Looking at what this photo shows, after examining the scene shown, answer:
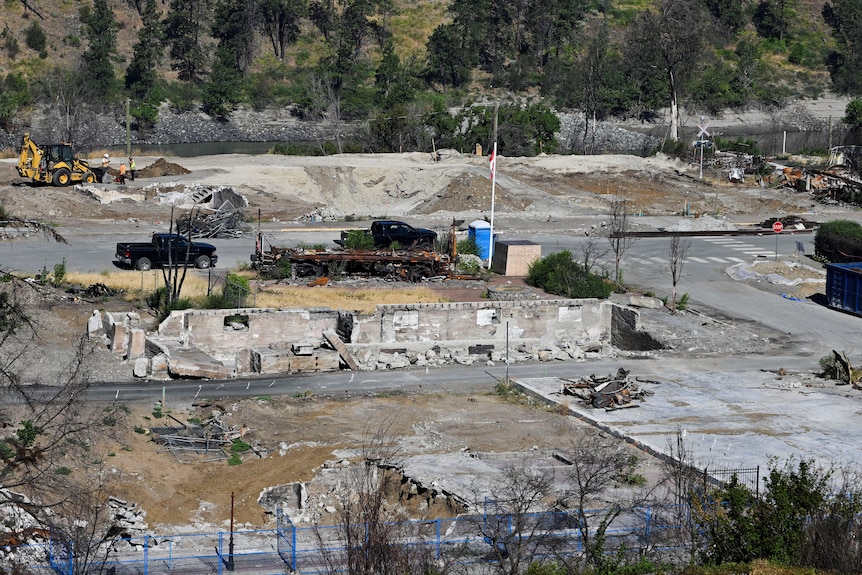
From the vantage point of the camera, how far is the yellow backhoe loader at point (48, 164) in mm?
64625

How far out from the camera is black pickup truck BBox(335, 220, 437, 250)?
178ft

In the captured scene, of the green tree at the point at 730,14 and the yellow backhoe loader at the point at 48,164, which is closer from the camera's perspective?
the yellow backhoe loader at the point at 48,164

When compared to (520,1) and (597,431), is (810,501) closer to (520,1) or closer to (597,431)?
(597,431)

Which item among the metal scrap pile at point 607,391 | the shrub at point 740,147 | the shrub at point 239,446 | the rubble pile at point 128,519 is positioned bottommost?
the shrub at point 239,446

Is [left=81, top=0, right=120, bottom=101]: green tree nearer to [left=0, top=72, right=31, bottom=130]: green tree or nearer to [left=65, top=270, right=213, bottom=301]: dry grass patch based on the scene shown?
→ [left=0, top=72, right=31, bottom=130]: green tree

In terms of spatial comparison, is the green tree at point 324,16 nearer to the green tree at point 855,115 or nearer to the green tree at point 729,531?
the green tree at point 855,115

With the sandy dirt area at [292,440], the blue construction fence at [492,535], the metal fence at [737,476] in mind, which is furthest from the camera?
the sandy dirt area at [292,440]

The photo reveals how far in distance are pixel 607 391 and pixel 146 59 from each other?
8521 cm

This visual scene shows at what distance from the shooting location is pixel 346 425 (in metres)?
32.4

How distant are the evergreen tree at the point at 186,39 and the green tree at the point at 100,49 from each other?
5.07 m

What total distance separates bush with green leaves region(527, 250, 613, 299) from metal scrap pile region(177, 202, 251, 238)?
50.7ft

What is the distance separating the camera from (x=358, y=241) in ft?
171

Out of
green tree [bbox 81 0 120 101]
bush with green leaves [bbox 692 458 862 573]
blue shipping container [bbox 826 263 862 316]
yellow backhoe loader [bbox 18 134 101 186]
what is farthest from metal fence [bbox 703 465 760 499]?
green tree [bbox 81 0 120 101]

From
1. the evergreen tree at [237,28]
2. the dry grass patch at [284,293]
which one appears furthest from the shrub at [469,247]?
the evergreen tree at [237,28]
